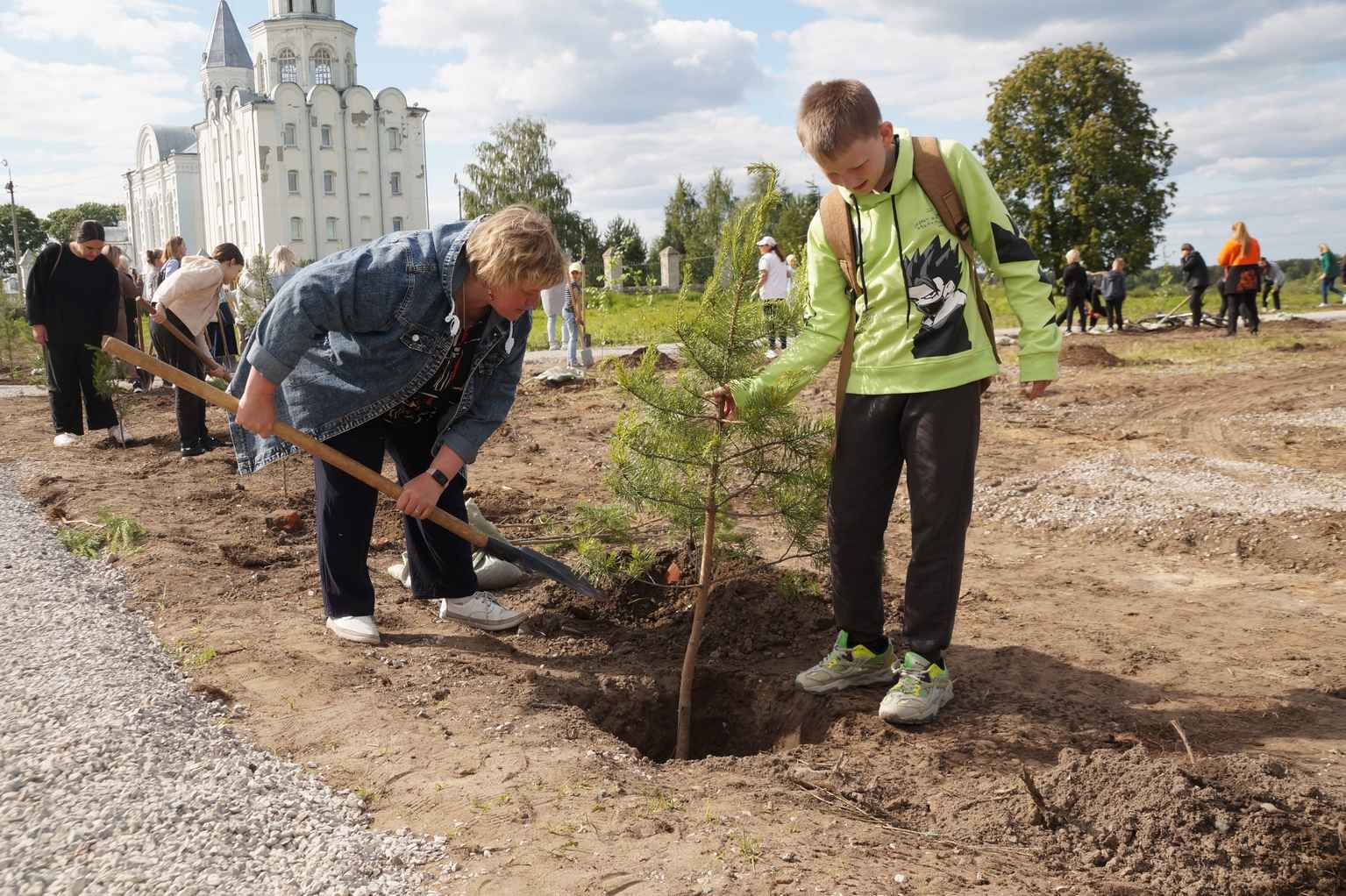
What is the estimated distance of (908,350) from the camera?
3.27 metres

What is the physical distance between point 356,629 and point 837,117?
2.65 metres

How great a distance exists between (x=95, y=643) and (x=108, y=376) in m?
5.38

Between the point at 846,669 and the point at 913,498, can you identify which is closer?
the point at 913,498

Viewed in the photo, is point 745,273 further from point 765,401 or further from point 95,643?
point 95,643

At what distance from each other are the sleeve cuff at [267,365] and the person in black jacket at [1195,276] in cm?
1938

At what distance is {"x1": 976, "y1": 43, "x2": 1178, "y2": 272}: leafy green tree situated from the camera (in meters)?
33.5

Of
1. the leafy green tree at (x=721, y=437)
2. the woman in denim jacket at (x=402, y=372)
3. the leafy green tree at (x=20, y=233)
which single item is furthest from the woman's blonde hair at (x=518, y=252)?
the leafy green tree at (x=20, y=233)

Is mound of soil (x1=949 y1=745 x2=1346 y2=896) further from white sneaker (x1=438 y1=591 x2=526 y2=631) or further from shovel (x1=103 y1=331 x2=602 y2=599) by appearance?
white sneaker (x1=438 y1=591 x2=526 y2=631)

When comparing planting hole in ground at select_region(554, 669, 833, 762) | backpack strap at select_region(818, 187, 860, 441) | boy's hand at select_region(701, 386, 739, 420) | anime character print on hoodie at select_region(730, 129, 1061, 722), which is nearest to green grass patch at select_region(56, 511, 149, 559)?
planting hole in ground at select_region(554, 669, 833, 762)

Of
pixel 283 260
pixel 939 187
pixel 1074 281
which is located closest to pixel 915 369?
pixel 939 187

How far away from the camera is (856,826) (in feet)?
9.23

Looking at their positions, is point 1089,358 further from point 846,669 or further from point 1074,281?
point 846,669

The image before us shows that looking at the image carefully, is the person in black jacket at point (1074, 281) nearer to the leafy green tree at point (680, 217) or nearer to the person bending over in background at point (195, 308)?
the person bending over in background at point (195, 308)

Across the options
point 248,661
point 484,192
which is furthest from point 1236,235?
point 484,192
